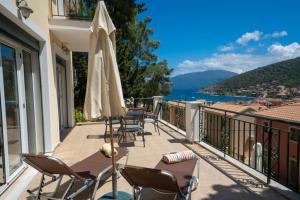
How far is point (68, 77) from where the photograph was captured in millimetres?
8086

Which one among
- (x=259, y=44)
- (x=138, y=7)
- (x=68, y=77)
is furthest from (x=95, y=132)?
(x=259, y=44)

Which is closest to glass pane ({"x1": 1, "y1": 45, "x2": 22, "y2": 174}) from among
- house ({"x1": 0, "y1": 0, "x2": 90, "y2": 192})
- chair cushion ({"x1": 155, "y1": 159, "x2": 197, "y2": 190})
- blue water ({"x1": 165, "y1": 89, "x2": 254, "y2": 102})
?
house ({"x1": 0, "y1": 0, "x2": 90, "y2": 192})

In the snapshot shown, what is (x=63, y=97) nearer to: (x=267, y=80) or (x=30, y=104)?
(x=30, y=104)

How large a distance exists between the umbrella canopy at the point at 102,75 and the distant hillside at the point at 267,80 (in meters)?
35.0

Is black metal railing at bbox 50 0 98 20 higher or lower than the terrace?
higher

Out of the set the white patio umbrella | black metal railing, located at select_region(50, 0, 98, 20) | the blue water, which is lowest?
the blue water

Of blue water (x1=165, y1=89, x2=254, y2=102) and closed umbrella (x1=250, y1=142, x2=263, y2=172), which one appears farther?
blue water (x1=165, y1=89, x2=254, y2=102)

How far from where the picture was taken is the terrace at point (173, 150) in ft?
10.5

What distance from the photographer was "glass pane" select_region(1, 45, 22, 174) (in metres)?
3.49

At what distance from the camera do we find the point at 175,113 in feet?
29.0

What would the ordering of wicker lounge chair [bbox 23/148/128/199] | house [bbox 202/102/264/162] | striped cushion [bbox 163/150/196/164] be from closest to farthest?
1. wicker lounge chair [bbox 23/148/128/199]
2. striped cushion [bbox 163/150/196/164]
3. house [bbox 202/102/264/162]

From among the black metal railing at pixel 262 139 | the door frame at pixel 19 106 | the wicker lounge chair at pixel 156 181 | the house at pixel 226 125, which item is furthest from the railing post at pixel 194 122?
the door frame at pixel 19 106

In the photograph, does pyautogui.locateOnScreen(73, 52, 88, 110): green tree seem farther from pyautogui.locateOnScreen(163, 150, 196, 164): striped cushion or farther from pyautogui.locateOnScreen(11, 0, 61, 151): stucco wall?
pyautogui.locateOnScreen(163, 150, 196, 164): striped cushion

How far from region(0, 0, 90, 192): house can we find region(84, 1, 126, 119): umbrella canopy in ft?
4.51
